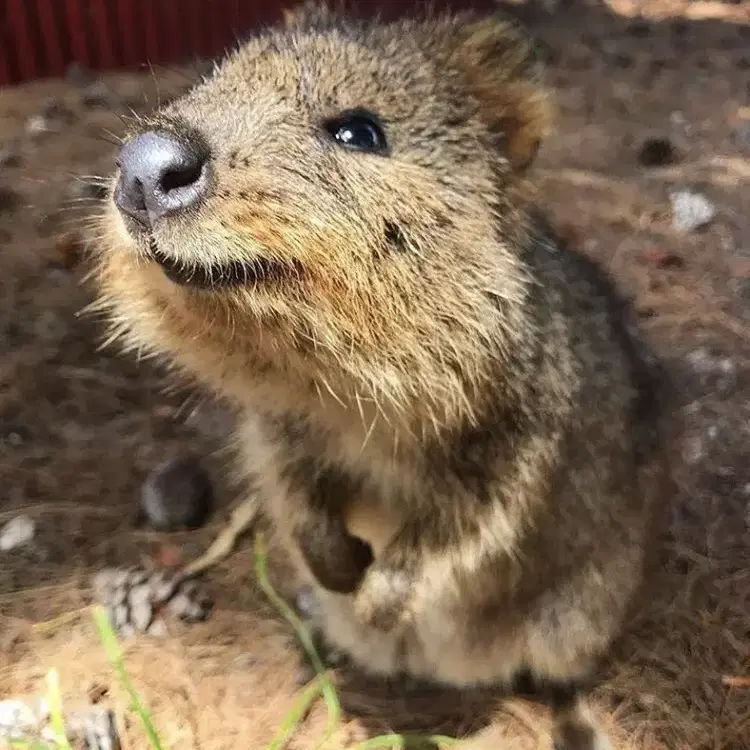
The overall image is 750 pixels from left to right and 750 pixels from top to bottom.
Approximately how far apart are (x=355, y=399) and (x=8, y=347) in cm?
213

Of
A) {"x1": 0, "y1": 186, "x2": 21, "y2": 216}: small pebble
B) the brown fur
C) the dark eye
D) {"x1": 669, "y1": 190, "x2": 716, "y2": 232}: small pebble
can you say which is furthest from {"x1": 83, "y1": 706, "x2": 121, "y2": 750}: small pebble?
{"x1": 669, "y1": 190, "x2": 716, "y2": 232}: small pebble

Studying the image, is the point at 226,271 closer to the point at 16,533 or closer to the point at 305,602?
the point at 305,602

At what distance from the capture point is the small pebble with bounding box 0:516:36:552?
10.00 feet

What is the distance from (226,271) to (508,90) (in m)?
0.91

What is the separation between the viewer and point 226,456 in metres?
3.38

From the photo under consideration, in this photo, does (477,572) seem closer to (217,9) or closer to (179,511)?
(179,511)

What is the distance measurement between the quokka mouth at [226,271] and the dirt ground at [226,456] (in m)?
0.96

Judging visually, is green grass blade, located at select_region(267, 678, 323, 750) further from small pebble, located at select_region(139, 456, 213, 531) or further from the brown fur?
small pebble, located at select_region(139, 456, 213, 531)

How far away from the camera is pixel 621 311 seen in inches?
120

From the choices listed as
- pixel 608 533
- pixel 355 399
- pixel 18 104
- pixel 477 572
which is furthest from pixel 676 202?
pixel 18 104

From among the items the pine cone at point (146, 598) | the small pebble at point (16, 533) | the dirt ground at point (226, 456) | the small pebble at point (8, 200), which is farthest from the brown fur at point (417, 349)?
the small pebble at point (8, 200)

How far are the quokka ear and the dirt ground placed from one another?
85 centimetres

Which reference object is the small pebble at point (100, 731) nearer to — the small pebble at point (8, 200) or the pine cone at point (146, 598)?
the pine cone at point (146, 598)

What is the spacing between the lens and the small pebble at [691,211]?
407cm
